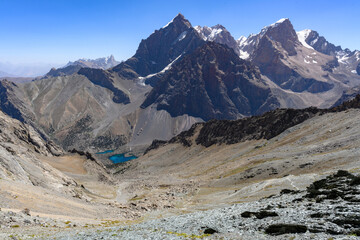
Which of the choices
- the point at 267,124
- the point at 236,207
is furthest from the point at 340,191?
the point at 267,124

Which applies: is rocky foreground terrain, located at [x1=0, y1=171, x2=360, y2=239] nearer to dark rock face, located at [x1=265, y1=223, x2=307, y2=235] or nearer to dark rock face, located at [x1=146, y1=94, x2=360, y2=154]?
dark rock face, located at [x1=265, y1=223, x2=307, y2=235]

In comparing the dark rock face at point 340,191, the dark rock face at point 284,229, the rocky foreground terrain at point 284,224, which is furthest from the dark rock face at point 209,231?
the dark rock face at point 340,191

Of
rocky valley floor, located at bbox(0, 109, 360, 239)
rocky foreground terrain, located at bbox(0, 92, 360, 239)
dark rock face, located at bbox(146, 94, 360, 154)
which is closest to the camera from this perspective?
rocky valley floor, located at bbox(0, 109, 360, 239)

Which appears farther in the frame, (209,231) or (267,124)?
(267,124)

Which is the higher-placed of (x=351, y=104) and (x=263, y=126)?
(x=351, y=104)

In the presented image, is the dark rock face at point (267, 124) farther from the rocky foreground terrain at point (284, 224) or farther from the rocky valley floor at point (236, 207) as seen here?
the rocky foreground terrain at point (284, 224)

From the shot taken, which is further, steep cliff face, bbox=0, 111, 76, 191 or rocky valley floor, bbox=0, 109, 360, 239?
steep cliff face, bbox=0, 111, 76, 191

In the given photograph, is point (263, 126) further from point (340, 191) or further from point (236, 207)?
point (340, 191)

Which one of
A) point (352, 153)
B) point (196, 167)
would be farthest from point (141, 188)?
point (352, 153)

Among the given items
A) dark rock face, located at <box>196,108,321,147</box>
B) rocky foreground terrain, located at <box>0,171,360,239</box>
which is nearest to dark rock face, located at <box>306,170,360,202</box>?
rocky foreground terrain, located at <box>0,171,360,239</box>
